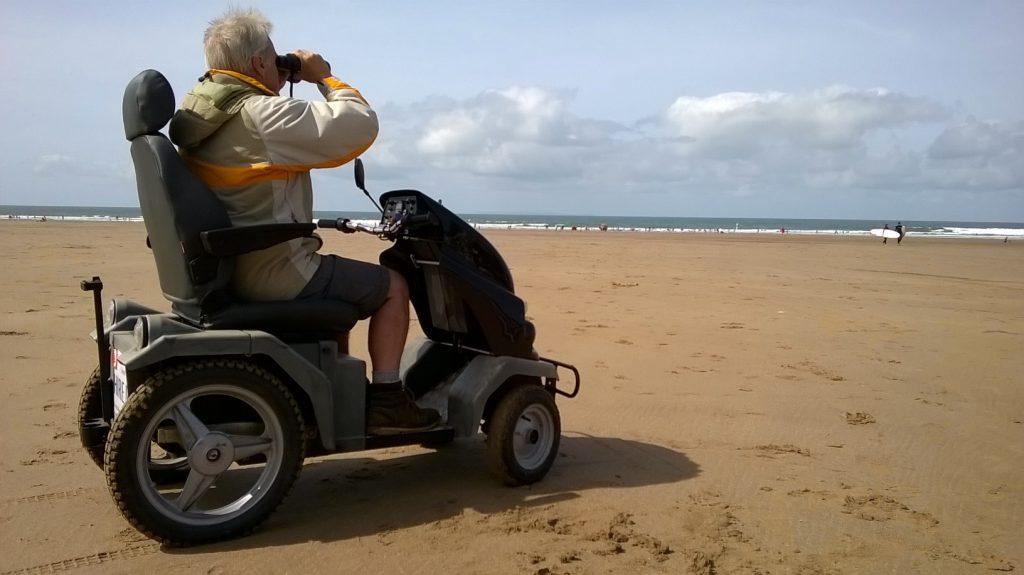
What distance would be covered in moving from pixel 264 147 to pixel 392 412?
1.31 m

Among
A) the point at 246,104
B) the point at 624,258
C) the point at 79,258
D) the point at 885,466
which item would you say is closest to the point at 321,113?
the point at 246,104

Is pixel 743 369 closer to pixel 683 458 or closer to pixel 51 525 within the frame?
pixel 683 458

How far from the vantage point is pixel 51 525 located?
3.38 metres

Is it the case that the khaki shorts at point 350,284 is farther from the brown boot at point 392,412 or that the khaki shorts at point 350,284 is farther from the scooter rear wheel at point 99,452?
the scooter rear wheel at point 99,452

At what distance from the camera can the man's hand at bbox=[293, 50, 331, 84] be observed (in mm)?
3566

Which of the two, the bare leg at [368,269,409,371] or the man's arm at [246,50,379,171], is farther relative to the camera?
the bare leg at [368,269,409,371]

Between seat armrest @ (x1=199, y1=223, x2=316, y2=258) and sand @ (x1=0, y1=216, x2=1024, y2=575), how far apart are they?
1.16 metres

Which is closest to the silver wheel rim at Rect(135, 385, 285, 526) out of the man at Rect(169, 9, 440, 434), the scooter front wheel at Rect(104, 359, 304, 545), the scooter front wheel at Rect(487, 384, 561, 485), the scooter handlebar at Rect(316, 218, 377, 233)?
the scooter front wheel at Rect(104, 359, 304, 545)

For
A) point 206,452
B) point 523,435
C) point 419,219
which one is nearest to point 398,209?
point 419,219

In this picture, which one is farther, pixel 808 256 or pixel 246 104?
pixel 808 256

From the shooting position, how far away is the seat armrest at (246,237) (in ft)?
10.2

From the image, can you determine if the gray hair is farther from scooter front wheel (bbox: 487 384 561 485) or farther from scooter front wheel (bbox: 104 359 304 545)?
scooter front wheel (bbox: 487 384 561 485)

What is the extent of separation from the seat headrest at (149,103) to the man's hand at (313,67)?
1.97 ft

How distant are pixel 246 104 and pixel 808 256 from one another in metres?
24.0
